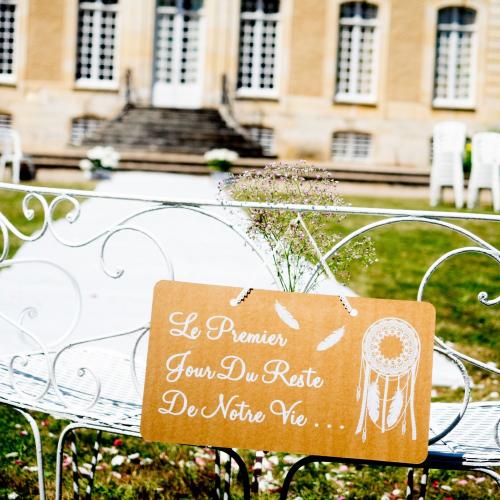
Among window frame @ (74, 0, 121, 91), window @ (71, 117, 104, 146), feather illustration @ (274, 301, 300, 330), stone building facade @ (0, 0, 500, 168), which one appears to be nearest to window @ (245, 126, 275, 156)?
stone building facade @ (0, 0, 500, 168)

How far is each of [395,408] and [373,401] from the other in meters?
0.06

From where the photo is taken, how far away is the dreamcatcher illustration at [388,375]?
2021 millimetres

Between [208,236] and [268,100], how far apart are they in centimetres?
1128

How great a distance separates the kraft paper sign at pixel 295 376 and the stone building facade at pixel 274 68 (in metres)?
16.8

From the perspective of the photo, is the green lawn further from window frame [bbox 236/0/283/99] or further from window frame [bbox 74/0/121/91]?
window frame [bbox 74/0/121/91]

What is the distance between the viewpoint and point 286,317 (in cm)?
207

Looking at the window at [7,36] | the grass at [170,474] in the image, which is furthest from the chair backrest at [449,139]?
the window at [7,36]

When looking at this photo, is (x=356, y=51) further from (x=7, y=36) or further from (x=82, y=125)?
(x=7, y=36)

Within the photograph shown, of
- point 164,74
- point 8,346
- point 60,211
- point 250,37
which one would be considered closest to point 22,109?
point 164,74

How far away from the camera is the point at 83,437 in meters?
3.66

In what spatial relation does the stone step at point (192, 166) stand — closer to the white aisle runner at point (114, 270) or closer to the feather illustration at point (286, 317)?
the white aisle runner at point (114, 270)

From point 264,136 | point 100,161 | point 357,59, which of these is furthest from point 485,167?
point 357,59

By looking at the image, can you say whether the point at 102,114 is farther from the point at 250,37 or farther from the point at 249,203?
the point at 249,203

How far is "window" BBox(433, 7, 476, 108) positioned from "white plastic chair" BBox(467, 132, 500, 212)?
7.99 metres
